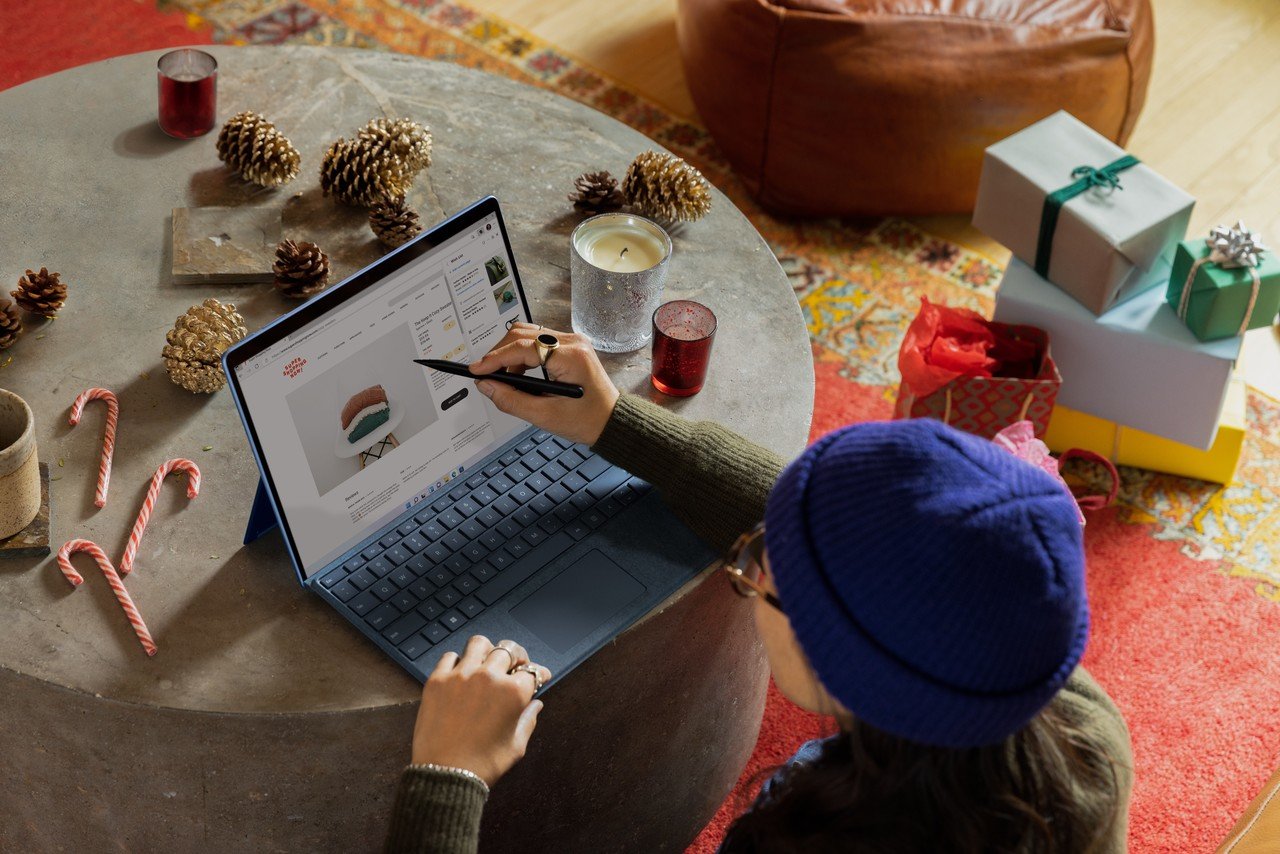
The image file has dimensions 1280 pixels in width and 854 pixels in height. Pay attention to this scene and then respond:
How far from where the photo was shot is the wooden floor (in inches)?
112

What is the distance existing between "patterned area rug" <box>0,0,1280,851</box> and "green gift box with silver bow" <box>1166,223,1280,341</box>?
325 mm

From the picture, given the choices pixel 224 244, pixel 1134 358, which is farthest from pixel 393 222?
pixel 1134 358

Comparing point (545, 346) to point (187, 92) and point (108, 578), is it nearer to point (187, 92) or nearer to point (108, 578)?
point (108, 578)

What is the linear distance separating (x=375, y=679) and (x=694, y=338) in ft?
1.67

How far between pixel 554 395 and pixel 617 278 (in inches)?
6.6

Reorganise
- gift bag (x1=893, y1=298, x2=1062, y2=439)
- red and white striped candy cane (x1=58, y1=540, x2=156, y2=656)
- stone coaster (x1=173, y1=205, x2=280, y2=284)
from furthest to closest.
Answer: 1. gift bag (x1=893, y1=298, x2=1062, y2=439)
2. stone coaster (x1=173, y1=205, x2=280, y2=284)
3. red and white striped candy cane (x1=58, y1=540, x2=156, y2=656)

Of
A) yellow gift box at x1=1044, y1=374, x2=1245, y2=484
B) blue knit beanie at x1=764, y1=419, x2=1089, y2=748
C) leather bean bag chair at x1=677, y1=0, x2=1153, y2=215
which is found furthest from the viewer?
leather bean bag chair at x1=677, y1=0, x2=1153, y2=215

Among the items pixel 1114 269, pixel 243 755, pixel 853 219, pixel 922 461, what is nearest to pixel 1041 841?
pixel 922 461

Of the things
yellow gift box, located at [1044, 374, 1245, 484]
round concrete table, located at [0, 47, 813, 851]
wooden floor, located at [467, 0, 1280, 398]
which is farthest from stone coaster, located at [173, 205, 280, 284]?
wooden floor, located at [467, 0, 1280, 398]

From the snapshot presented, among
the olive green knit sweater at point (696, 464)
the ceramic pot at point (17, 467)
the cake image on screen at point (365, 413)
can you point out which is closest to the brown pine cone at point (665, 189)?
the olive green knit sweater at point (696, 464)

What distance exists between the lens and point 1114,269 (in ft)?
6.67

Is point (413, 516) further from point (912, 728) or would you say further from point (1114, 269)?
point (1114, 269)

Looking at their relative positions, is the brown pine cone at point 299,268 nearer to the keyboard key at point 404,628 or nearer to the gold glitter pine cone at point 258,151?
the gold glitter pine cone at point 258,151

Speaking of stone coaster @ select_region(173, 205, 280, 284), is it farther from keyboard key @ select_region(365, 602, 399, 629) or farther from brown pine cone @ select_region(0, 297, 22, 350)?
keyboard key @ select_region(365, 602, 399, 629)
